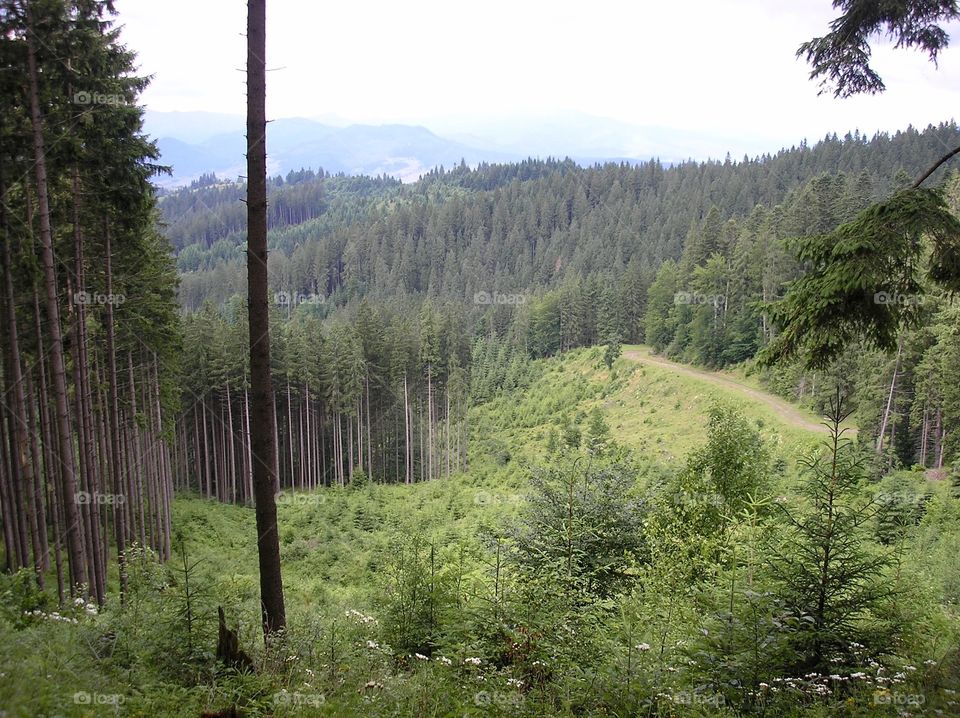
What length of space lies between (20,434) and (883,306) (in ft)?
56.7

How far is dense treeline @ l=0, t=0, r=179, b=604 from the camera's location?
1160cm

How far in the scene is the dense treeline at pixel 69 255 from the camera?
38.1ft

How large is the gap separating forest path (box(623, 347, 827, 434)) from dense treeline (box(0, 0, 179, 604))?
1135 inches

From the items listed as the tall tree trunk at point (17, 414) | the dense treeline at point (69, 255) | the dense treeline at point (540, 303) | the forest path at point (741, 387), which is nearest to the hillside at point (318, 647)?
the tall tree trunk at point (17, 414)

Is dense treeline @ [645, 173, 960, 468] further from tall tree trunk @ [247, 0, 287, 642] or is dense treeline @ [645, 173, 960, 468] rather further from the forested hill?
the forested hill

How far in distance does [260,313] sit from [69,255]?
38.0 ft

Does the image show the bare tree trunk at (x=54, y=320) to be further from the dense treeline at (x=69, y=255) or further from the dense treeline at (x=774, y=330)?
the dense treeline at (x=774, y=330)

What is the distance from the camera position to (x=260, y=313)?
7.76 metres

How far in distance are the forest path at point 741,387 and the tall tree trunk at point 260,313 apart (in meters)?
26.8

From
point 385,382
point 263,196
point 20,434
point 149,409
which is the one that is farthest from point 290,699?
point 385,382

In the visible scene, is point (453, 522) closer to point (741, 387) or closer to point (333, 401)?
point (333, 401)

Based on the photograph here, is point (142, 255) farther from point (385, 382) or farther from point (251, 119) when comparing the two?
point (385, 382)

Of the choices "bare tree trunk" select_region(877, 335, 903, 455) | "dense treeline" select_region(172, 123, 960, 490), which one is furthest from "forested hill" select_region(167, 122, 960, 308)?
"bare tree trunk" select_region(877, 335, 903, 455)

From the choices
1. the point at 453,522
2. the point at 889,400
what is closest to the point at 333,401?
the point at 453,522
